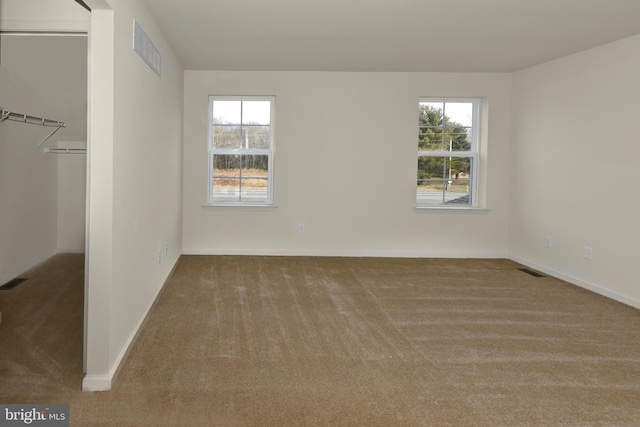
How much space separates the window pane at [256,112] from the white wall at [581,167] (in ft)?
10.5

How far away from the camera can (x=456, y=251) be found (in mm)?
6375

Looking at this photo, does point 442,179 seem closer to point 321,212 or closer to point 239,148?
point 321,212

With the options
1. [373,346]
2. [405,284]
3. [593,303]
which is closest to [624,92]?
[593,303]

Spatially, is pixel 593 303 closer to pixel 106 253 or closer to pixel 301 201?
pixel 301 201

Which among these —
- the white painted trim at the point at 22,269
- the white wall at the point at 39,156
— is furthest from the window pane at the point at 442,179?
the white painted trim at the point at 22,269

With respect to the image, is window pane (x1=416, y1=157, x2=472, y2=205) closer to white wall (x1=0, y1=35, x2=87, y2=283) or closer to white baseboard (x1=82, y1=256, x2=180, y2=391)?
white wall (x1=0, y1=35, x2=87, y2=283)

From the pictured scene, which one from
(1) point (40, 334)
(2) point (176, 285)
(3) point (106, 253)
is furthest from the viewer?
(2) point (176, 285)

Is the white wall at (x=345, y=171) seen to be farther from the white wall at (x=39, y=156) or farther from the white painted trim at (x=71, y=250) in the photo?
the white wall at (x=39, y=156)

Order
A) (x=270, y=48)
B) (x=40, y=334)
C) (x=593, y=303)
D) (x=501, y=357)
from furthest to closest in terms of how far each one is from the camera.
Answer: (x=270, y=48) < (x=593, y=303) < (x=40, y=334) < (x=501, y=357)

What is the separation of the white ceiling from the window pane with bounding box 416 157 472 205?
4.21ft

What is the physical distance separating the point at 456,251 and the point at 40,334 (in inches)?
192

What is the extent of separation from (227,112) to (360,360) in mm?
4332

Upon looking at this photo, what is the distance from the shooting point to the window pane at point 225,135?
20.7ft

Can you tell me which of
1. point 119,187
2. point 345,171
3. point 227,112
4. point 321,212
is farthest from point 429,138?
point 119,187
